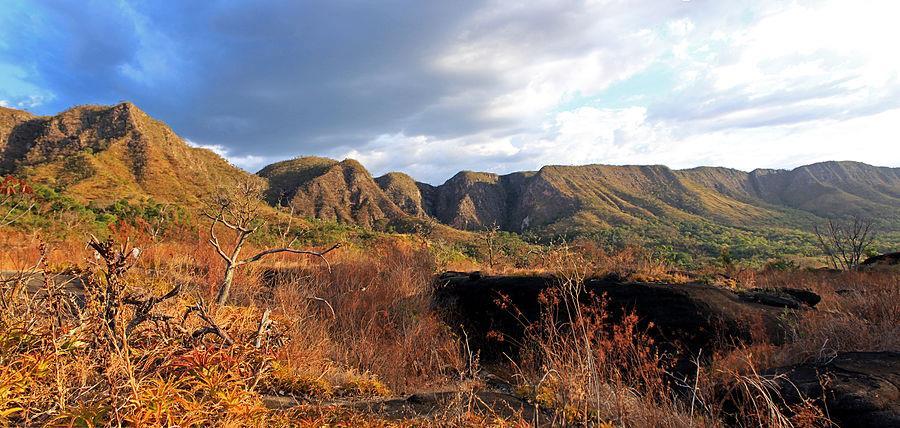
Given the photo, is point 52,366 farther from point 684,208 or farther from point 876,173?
point 876,173

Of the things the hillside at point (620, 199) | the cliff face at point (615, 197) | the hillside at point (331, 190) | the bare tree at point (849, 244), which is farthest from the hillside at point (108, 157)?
the bare tree at point (849, 244)

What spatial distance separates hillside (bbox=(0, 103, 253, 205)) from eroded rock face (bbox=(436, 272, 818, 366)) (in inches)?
1130

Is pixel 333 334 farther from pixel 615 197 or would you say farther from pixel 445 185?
pixel 445 185

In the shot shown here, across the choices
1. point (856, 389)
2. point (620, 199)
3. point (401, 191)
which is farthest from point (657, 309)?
point (620, 199)

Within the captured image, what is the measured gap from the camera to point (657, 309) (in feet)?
35.3

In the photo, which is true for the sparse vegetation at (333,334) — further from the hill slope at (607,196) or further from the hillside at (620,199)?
the hill slope at (607,196)

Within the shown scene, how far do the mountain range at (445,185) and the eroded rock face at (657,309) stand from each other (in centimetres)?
789

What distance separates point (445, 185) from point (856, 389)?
144m

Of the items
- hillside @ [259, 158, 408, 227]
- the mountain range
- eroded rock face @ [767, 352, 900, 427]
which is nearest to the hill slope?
hillside @ [259, 158, 408, 227]

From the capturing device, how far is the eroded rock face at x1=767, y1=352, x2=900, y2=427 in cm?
484

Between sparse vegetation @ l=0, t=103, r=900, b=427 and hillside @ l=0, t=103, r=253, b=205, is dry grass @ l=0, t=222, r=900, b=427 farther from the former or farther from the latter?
hillside @ l=0, t=103, r=253, b=205

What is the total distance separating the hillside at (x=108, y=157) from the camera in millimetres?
35500

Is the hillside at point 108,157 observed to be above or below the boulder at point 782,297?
above

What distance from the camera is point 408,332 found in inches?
396
